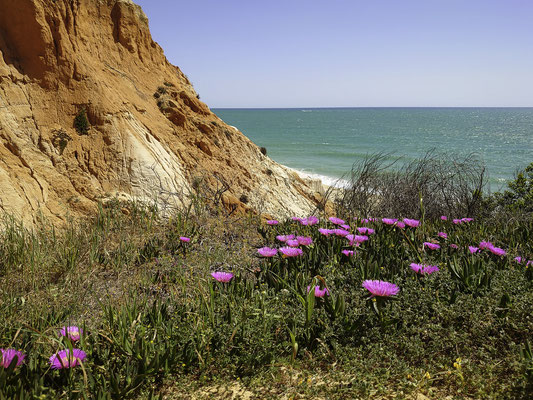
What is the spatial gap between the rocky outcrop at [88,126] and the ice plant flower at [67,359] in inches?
153

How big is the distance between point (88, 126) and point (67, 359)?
22.3 feet

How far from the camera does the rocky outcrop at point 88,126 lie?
7066 millimetres

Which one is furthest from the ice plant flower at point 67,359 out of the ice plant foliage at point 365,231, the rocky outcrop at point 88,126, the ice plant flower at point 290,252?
the rocky outcrop at point 88,126

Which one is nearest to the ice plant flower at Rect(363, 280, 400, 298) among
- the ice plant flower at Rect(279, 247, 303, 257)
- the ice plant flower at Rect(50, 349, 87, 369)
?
the ice plant flower at Rect(279, 247, 303, 257)

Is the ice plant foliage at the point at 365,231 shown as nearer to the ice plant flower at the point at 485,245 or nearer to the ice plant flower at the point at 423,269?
the ice plant flower at the point at 423,269

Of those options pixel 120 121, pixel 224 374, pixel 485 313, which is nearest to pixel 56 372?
pixel 224 374

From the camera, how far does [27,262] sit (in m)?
4.30

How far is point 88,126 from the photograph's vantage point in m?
8.19

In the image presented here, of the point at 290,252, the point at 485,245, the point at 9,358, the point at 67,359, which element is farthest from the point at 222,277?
the point at 485,245

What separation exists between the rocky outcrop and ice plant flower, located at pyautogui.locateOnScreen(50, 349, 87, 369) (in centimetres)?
389

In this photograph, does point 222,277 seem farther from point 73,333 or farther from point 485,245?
point 485,245

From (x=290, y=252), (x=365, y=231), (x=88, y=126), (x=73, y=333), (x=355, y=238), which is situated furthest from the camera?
(x=88, y=126)

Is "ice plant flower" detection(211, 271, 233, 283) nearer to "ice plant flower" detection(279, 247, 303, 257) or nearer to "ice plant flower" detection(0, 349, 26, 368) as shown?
"ice plant flower" detection(279, 247, 303, 257)

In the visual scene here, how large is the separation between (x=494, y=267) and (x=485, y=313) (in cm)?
83
